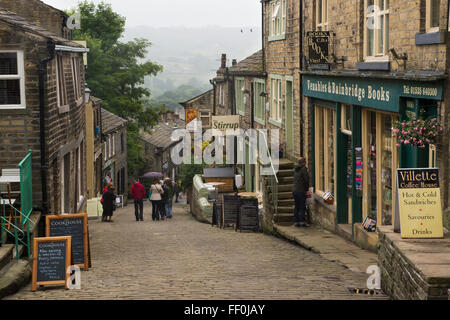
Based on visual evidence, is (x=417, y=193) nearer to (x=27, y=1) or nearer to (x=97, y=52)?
(x=27, y=1)

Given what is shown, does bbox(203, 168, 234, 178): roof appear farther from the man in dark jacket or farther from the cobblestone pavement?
the man in dark jacket

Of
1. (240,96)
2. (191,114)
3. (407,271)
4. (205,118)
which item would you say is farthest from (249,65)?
(205,118)

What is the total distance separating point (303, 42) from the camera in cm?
1917

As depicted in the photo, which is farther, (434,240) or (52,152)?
(52,152)

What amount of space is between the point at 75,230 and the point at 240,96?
21880 millimetres

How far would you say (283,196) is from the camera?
19109 millimetres

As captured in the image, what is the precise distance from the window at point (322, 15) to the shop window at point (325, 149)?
215 centimetres

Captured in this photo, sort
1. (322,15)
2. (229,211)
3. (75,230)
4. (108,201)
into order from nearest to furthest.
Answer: (75,230)
(322,15)
(229,211)
(108,201)

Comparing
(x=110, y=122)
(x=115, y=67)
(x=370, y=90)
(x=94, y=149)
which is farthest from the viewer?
(x=115, y=67)

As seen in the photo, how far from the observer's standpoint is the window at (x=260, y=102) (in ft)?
86.9

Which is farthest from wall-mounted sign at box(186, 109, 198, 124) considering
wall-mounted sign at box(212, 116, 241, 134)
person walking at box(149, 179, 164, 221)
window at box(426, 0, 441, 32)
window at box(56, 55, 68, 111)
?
window at box(426, 0, 441, 32)

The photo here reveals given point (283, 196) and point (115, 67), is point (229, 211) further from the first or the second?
point (115, 67)
